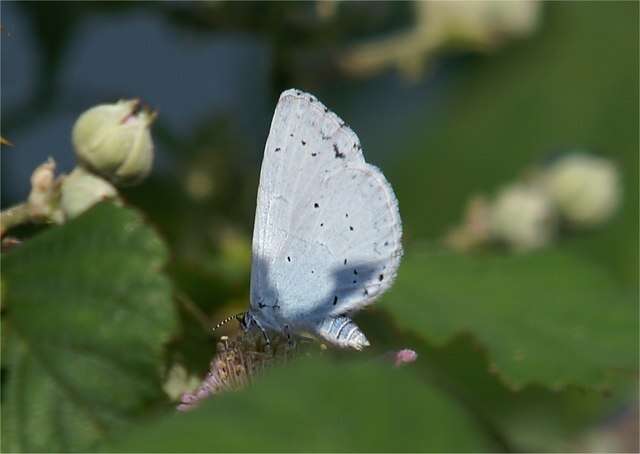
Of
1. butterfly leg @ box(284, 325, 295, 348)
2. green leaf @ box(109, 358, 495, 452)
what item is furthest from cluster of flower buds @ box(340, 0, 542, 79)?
green leaf @ box(109, 358, 495, 452)

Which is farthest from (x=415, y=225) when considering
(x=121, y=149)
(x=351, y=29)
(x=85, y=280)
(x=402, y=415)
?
(x=402, y=415)

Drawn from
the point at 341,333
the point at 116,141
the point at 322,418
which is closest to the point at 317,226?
the point at 341,333

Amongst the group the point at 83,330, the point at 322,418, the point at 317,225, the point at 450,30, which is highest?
the point at 450,30

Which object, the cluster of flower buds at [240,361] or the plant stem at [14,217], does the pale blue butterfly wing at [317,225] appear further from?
the plant stem at [14,217]

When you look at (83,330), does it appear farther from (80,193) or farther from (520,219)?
(520,219)

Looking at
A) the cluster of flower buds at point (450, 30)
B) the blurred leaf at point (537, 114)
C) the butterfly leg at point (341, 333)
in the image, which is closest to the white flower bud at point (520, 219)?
the cluster of flower buds at point (450, 30)

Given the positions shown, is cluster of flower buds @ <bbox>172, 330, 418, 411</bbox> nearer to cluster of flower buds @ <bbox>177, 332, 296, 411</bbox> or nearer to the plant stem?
cluster of flower buds @ <bbox>177, 332, 296, 411</bbox>
